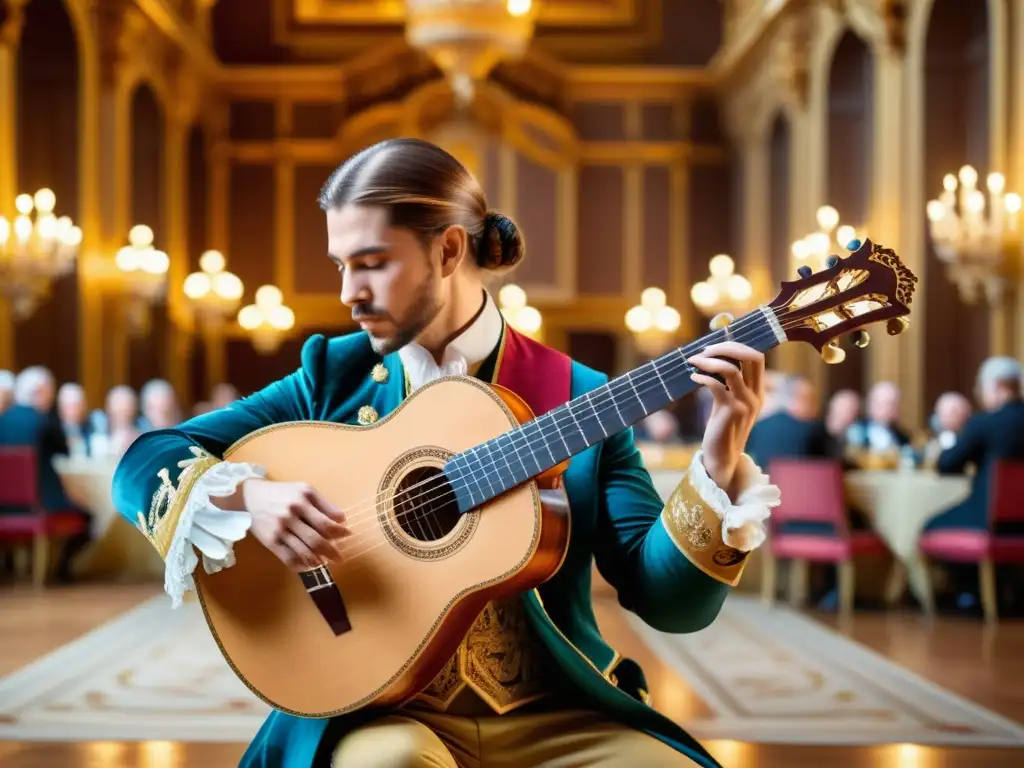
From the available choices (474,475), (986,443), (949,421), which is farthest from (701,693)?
(949,421)

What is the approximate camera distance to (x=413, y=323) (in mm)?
1827

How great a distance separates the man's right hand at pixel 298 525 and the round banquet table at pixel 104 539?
712cm

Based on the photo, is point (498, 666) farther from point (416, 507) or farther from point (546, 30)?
point (546, 30)

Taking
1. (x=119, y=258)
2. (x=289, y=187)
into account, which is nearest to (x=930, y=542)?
(x=119, y=258)

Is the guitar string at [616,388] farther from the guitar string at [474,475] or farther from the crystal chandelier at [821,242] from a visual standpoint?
the crystal chandelier at [821,242]

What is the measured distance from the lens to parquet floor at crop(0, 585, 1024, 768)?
13.2 feet

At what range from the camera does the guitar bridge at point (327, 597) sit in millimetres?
1720

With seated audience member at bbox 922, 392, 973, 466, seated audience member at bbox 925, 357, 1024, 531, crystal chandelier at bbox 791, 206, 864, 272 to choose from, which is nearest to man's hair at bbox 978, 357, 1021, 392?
seated audience member at bbox 925, 357, 1024, 531

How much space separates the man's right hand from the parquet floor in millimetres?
2460

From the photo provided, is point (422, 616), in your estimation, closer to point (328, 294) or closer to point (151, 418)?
point (151, 418)

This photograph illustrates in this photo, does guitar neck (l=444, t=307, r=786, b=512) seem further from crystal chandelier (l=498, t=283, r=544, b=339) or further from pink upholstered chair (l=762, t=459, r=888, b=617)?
crystal chandelier (l=498, t=283, r=544, b=339)

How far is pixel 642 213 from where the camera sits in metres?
15.6

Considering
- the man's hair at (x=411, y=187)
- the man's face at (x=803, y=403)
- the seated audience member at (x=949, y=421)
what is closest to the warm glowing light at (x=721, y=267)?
the seated audience member at (x=949, y=421)

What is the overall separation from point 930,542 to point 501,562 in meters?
6.02
